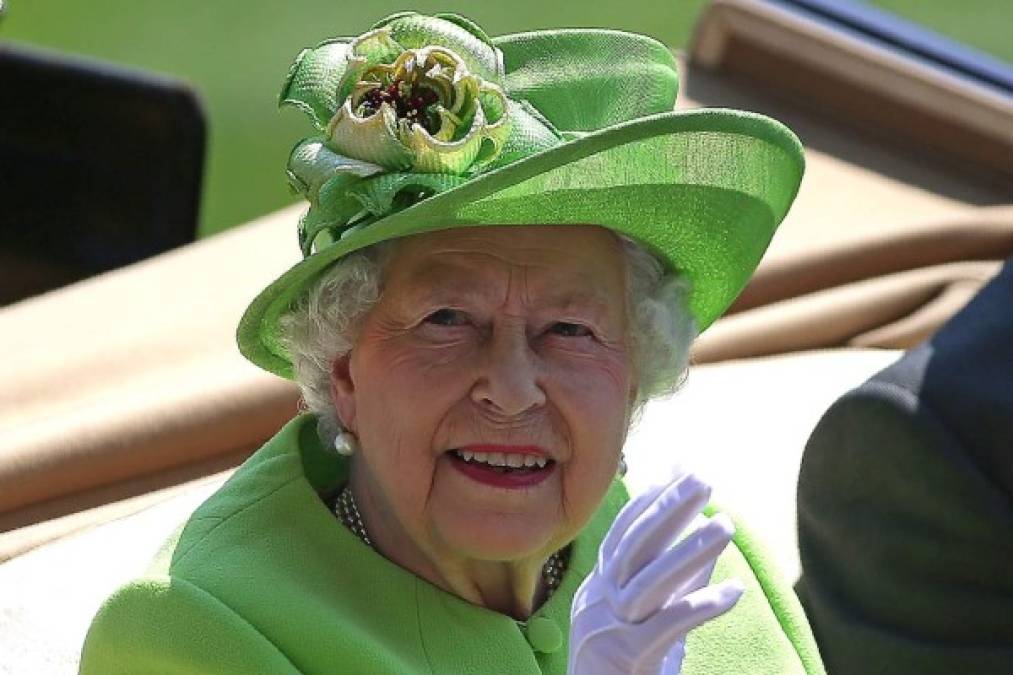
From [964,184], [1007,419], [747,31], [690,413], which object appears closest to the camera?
[1007,419]

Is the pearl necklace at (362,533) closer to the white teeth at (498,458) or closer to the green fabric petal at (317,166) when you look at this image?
the white teeth at (498,458)

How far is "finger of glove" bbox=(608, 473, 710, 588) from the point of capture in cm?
174

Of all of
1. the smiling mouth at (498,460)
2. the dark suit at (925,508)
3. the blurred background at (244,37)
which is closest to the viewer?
the smiling mouth at (498,460)

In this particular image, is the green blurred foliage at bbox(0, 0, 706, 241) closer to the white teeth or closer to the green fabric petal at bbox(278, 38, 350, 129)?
the green fabric petal at bbox(278, 38, 350, 129)

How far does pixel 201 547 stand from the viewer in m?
1.99

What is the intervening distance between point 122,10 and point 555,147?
5.89m

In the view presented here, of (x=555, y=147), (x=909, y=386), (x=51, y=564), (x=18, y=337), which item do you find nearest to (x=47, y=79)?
(x=18, y=337)

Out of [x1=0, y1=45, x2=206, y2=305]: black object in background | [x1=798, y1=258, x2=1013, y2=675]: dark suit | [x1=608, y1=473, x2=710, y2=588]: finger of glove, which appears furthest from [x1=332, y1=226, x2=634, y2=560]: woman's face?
[x1=0, y1=45, x2=206, y2=305]: black object in background

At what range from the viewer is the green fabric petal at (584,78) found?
2088 mm

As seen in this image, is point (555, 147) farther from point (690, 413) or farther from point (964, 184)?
point (964, 184)

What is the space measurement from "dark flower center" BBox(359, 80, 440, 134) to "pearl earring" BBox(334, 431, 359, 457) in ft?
1.23

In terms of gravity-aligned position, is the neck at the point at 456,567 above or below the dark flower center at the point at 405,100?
below

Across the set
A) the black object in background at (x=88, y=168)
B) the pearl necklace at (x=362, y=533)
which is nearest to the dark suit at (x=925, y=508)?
the pearl necklace at (x=362, y=533)

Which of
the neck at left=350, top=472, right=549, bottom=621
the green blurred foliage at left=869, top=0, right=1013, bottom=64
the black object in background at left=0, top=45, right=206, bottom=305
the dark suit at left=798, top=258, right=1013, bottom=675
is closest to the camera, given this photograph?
the neck at left=350, top=472, right=549, bottom=621
